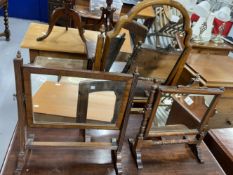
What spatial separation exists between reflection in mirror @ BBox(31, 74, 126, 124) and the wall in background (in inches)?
123

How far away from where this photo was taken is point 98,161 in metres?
0.77

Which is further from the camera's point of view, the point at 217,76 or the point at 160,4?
the point at 217,76

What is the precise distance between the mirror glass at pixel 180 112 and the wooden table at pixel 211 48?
0.89 m

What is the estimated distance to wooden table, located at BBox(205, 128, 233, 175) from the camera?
94cm

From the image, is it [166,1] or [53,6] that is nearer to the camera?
[166,1]

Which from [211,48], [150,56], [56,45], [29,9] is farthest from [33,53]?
[29,9]

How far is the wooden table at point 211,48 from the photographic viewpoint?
1.69 meters

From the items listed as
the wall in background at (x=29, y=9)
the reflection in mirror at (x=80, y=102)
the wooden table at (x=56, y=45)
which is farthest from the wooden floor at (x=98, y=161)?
the wall in background at (x=29, y=9)

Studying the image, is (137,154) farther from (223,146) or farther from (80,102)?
(223,146)

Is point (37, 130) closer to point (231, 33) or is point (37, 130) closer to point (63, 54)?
point (63, 54)

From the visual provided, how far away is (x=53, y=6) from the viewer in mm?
2900

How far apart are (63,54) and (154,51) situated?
27.9 inches

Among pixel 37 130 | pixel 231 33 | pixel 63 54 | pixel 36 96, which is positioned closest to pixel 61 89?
pixel 36 96

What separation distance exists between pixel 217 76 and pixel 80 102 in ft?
2.82
